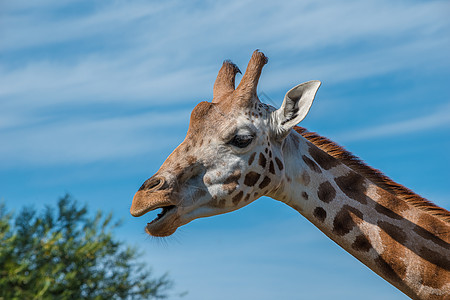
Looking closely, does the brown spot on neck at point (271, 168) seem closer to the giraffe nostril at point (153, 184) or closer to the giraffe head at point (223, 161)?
the giraffe head at point (223, 161)

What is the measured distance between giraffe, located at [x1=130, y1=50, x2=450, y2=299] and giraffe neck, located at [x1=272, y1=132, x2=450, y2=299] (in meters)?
0.01

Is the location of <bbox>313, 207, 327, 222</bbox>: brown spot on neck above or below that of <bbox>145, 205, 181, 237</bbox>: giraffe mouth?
below

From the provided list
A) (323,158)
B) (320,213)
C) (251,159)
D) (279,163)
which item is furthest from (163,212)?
(323,158)

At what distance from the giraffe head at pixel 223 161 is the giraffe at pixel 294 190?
0.01 m

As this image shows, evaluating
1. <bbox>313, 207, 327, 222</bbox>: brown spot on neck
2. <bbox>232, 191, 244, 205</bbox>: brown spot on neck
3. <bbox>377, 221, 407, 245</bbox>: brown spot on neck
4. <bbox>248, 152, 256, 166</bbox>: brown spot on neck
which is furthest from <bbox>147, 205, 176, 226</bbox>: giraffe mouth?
<bbox>377, 221, 407, 245</bbox>: brown spot on neck

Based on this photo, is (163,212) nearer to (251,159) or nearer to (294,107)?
(251,159)

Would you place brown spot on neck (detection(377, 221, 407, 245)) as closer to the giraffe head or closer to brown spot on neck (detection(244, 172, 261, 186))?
the giraffe head

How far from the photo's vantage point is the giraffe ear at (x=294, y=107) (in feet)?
25.2

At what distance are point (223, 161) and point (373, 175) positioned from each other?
90.3 inches

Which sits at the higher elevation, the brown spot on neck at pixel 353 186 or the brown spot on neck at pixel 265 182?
the brown spot on neck at pixel 265 182

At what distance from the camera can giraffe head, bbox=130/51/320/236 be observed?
23.6ft

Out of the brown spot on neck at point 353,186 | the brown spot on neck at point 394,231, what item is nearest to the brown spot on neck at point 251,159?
the brown spot on neck at point 353,186

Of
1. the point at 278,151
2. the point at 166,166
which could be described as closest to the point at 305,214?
the point at 278,151

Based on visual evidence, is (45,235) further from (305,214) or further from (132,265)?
(305,214)
